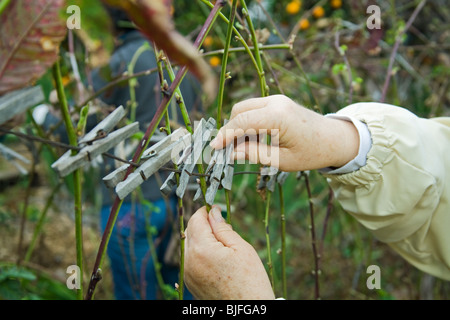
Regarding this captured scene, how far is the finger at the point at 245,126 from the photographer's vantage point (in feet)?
1.98

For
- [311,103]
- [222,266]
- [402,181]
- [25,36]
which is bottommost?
[222,266]

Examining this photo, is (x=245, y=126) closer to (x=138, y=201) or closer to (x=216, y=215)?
(x=216, y=215)

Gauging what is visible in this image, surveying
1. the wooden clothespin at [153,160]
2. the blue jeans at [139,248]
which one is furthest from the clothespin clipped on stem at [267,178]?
the blue jeans at [139,248]

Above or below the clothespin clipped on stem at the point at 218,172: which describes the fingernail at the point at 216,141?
above

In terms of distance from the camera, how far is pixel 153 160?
0.51 metres

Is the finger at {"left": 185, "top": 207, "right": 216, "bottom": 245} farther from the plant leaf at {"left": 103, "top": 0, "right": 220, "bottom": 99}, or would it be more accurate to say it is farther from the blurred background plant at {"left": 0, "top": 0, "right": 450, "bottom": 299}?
the blurred background plant at {"left": 0, "top": 0, "right": 450, "bottom": 299}

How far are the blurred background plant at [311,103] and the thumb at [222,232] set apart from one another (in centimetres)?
86

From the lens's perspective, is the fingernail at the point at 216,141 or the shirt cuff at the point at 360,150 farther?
the shirt cuff at the point at 360,150

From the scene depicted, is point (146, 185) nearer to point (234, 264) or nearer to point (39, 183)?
point (234, 264)

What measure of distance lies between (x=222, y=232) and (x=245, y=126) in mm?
Result: 167

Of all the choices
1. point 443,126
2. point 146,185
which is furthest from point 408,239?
point 146,185

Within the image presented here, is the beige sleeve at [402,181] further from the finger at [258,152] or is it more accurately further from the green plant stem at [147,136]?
the green plant stem at [147,136]

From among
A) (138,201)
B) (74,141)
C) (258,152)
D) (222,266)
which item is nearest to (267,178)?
(258,152)

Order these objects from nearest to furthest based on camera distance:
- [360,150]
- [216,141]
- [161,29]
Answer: [161,29]
[216,141]
[360,150]
